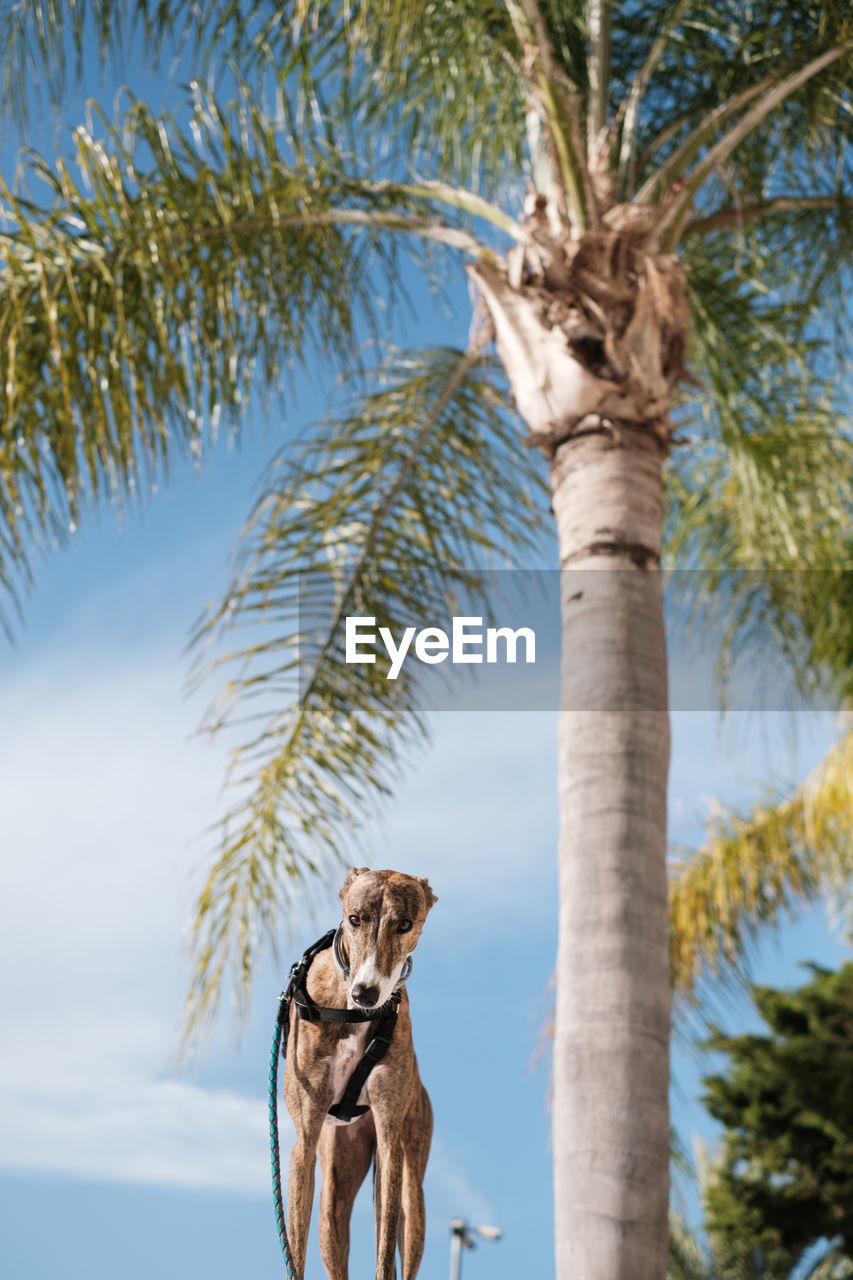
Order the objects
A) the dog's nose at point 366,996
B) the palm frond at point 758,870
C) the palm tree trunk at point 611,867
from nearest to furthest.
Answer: the dog's nose at point 366,996 < the palm tree trunk at point 611,867 < the palm frond at point 758,870

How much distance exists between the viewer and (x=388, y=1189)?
49.9 inches

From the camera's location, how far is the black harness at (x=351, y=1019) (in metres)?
1.26

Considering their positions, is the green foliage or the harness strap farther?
the green foliage

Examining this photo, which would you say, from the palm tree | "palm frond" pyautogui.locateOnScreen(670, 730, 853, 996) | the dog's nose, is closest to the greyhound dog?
the dog's nose

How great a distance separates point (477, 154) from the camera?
22.5 feet

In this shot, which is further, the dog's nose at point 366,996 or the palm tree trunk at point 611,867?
the palm tree trunk at point 611,867

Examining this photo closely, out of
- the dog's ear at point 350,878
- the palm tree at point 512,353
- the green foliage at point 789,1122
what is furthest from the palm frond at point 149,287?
the green foliage at point 789,1122

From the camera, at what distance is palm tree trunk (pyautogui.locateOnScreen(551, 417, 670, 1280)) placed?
10.3ft

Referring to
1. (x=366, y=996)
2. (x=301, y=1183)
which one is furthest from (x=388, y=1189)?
(x=366, y=996)

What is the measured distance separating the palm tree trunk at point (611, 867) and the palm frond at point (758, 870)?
5.56m

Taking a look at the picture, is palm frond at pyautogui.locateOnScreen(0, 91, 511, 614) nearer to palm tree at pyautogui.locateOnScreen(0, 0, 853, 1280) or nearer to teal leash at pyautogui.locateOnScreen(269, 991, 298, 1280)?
palm tree at pyautogui.locateOnScreen(0, 0, 853, 1280)

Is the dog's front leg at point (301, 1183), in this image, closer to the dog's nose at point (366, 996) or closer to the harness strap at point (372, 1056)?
the harness strap at point (372, 1056)

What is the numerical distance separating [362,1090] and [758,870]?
8.74 metres

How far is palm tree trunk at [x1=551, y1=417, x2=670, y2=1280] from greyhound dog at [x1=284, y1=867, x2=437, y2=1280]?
78.7 inches
